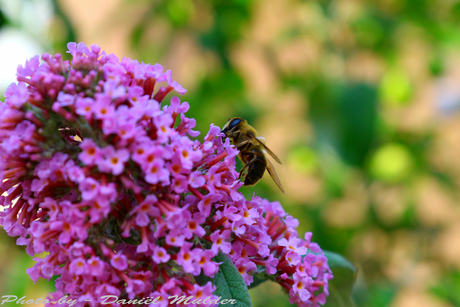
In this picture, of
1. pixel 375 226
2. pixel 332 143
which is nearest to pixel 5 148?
pixel 332 143

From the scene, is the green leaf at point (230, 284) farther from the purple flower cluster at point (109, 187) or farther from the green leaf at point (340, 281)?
the green leaf at point (340, 281)

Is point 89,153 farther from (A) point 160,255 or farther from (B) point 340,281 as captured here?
(B) point 340,281

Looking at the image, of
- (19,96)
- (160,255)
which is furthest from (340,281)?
(19,96)

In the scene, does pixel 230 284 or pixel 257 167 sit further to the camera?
pixel 257 167

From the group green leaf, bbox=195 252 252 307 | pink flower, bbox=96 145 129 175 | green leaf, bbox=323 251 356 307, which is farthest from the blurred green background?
pink flower, bbox=96 145 129 175

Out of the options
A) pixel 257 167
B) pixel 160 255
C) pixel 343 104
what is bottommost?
pixel 160 255

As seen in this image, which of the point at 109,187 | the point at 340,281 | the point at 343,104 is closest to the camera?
the point at 109,187
